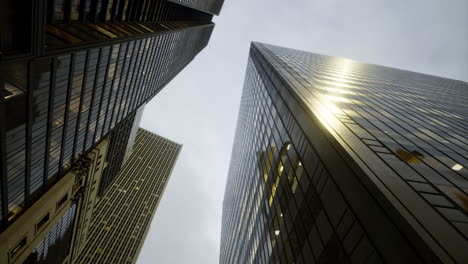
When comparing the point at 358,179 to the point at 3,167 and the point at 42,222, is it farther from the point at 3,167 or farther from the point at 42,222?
the point at 42,222

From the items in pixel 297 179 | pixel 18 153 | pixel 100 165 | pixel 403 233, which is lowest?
pixel 100 165

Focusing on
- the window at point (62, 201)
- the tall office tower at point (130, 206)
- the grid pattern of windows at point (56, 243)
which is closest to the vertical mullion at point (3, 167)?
the window at point (62, 201)

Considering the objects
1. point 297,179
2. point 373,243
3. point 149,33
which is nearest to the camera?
point 373,243

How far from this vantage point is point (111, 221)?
133m

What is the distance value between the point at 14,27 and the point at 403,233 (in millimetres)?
25568

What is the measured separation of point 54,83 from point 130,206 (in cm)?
13390

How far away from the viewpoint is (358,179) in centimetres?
1188

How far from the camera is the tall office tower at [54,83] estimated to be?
746 inches

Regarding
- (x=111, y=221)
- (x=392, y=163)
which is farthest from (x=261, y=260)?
(x=111, y=221)

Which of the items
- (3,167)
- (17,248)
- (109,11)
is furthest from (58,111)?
(109,11)

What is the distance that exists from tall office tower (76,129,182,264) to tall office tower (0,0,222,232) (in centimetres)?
9751

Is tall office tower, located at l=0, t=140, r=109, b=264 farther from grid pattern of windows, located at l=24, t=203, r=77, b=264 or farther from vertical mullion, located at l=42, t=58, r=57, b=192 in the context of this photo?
vertical mullion, located at l=42, t=58, r=57, b=192

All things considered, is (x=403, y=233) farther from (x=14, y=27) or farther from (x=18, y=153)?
(x=18, y=153)

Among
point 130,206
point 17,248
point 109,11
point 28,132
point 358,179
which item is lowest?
point 130,206
